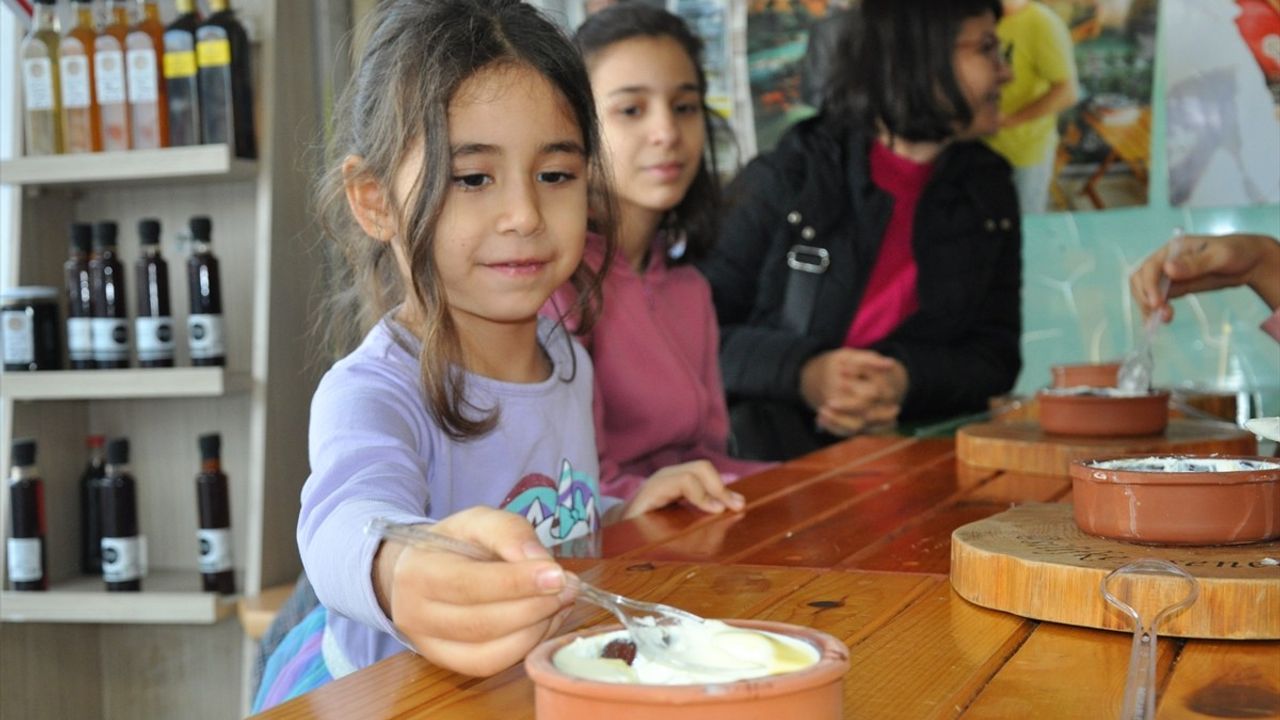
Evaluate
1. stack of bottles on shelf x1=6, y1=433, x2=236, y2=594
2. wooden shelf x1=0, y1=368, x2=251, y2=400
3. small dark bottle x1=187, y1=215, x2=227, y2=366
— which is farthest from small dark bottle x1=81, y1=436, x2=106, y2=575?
small dark bottle x1=187, y1=215, x2=227, y2=366

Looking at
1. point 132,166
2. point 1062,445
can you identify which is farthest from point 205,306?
point 1062,445

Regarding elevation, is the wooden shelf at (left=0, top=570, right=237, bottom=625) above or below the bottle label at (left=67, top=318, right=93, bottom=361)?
below

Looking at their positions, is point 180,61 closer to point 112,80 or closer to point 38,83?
point 112,80

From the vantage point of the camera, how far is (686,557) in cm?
103

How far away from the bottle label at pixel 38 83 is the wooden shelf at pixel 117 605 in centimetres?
86

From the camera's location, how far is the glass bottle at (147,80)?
2416 mm

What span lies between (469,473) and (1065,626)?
60 cm

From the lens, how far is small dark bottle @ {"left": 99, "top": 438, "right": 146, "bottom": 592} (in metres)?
2.47

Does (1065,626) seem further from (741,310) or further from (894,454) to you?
(741,310)

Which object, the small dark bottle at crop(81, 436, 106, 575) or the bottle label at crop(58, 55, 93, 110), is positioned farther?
the small dark bottle at crop(81, 436, 106, 575)

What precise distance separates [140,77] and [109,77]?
6 cm

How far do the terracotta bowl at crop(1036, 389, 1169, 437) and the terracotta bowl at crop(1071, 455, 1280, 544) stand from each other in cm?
67

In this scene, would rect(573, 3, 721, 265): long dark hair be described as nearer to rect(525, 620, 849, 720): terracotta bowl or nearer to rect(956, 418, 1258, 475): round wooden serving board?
rect(956, 418, 1258, 475): round wooden serving board

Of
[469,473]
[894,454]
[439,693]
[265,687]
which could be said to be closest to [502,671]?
[439,693]
